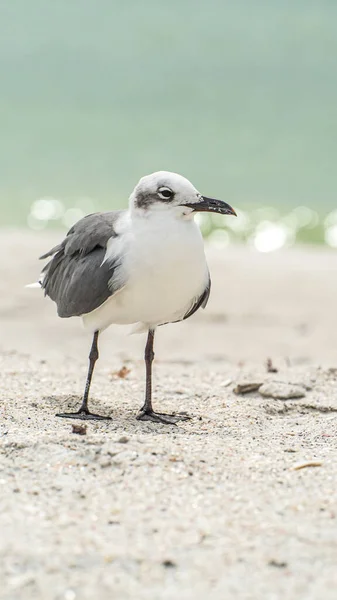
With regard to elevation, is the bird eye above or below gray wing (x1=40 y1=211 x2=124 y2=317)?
above

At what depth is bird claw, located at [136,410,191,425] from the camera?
4.39 m

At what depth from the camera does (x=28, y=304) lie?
27.6 feet

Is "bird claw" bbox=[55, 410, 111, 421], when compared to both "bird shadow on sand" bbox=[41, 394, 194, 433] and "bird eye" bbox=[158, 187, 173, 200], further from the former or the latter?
"bird eye" bbox=[158, 187, 173, 200]

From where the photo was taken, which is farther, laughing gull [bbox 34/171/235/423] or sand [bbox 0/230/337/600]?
laughing gull [bbox 34/171/235/423]

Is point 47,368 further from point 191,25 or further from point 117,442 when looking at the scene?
point 191,25

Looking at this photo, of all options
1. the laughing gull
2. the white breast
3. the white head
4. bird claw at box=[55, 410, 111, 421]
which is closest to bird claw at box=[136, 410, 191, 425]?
the laughing gull

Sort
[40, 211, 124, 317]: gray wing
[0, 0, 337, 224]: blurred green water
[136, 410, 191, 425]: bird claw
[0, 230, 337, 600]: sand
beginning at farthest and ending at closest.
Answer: [0, 0, 337, 224]: blurred green water, [136, 410, 191, 425]: bird claw, [40, 211, 124, 317]: gray wing, [0, 230, 337, 600]: sand

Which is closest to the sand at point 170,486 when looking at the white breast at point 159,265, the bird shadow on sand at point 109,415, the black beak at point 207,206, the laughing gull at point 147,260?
the bird shadow on sand at point 109,415

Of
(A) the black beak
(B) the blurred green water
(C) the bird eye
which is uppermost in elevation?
(B) the blurred green water

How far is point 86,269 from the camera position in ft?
14.3

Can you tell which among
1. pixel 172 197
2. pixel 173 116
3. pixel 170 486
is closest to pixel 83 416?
pixel 172 197

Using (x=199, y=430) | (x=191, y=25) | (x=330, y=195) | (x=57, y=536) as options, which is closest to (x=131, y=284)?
(x=199, y=430)

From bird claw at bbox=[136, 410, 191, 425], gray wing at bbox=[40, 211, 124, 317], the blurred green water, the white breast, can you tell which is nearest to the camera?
the white breast

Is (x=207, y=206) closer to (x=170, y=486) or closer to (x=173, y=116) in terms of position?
(x=170, y=486)
